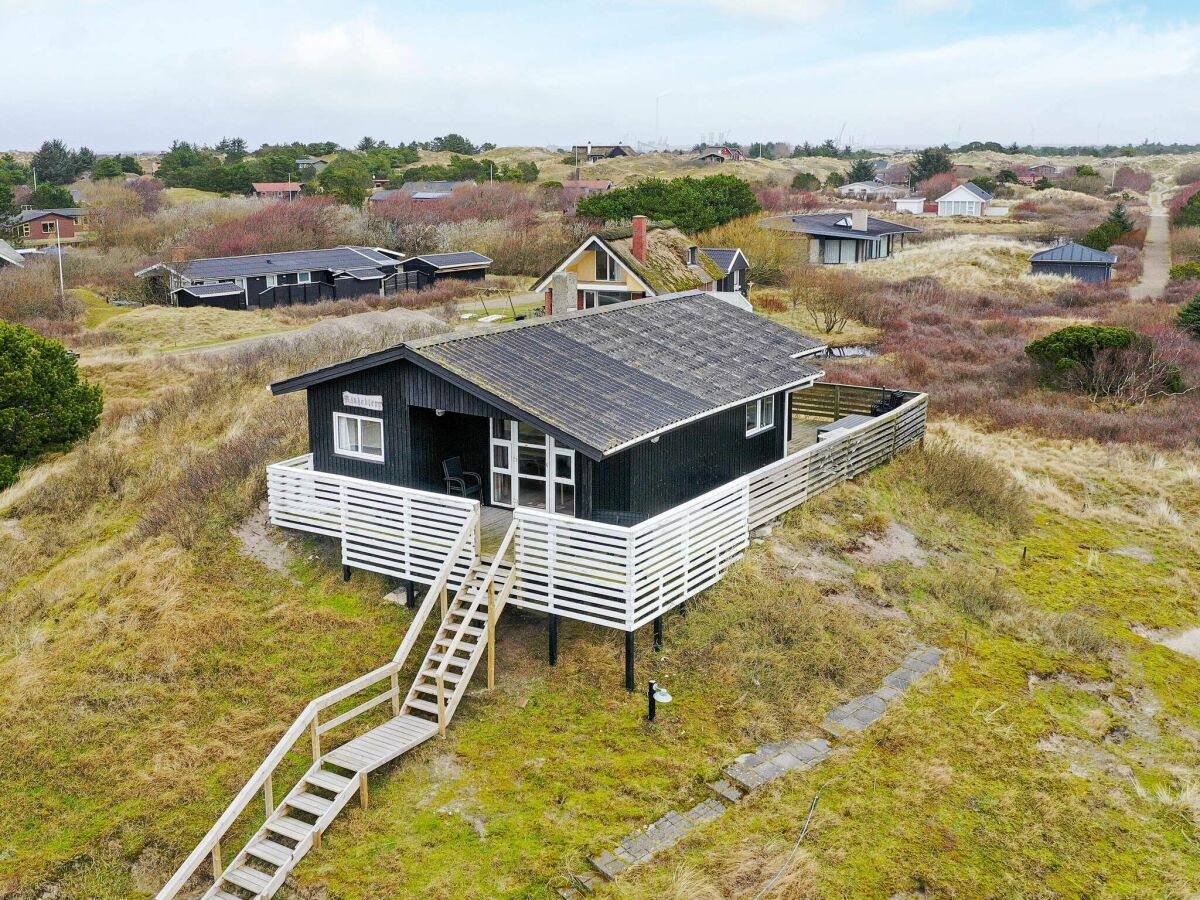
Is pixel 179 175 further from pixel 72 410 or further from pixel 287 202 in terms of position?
pixel 72 410

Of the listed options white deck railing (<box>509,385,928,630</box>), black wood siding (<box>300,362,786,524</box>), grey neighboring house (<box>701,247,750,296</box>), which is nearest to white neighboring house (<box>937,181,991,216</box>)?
grey neighboring house (<box>701,247,750,296</box>)

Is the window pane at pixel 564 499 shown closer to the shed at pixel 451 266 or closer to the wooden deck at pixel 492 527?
the wooden deck at pixel 492 527

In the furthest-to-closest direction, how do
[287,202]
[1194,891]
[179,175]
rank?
1. [179,175]
2. [287,202]
3. [1194,891]

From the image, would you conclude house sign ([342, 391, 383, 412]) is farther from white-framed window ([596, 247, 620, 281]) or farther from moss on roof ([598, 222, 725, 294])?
white-framed window ([596, 247, 620, 281])

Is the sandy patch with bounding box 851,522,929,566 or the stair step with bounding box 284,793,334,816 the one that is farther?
the sandy patch with bounding box 851,522,929,566

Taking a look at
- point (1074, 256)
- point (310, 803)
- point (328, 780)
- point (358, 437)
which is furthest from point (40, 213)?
point (310, 803)

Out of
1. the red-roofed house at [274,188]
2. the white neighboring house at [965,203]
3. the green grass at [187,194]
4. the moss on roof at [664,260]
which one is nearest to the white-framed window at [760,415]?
the moss on roof at [664,260]

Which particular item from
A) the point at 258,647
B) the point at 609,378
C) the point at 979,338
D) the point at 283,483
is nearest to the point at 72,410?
the point at 283,483

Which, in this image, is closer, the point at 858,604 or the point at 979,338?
the point at 858,604
